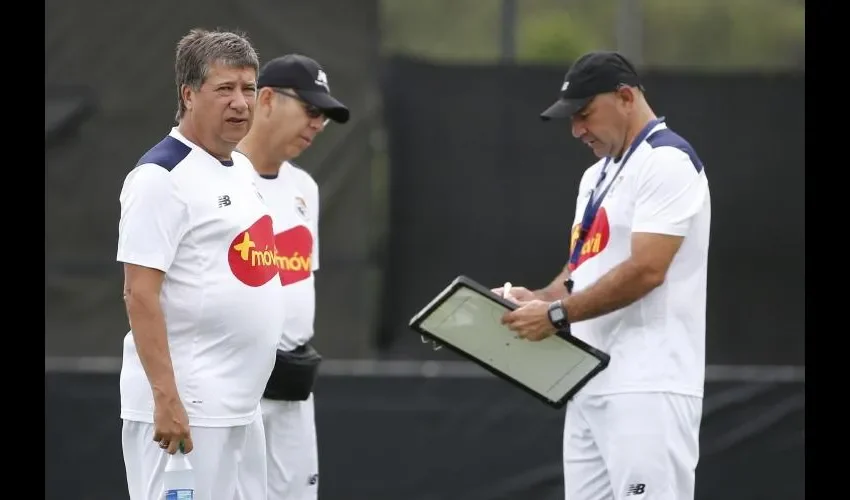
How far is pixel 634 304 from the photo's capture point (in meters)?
4.41

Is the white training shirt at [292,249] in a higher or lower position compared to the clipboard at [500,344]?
higher

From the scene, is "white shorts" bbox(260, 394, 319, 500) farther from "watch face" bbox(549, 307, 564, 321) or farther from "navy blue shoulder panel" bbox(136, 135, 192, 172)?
"navy blue shoulder panel" bbox(136, 135, 192, 172)

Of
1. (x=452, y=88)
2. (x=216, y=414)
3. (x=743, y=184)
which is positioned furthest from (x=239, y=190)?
(x=743, y=184)

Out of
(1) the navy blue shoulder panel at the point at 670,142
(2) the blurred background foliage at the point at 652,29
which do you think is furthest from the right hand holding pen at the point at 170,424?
(2) the blurred background foliage at the point at 652,29

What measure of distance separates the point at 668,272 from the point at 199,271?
1.62 m

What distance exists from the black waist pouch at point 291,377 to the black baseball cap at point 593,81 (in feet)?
4.35

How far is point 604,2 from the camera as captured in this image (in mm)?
9039

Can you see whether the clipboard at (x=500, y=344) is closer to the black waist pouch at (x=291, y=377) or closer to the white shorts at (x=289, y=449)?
the black waist pouch at (x=291, y=377)

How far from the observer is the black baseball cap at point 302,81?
5.02 m

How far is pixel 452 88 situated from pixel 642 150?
3069 millimetres

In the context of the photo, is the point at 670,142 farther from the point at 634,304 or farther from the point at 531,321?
the point at 531,321

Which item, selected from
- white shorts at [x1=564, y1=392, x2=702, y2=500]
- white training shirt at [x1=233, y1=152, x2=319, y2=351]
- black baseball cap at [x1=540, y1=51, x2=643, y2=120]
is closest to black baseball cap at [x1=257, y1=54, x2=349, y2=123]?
white training shirt at [x1=233, y1=152, x2=319, y2=351]

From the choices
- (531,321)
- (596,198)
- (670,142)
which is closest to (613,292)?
(531,321)

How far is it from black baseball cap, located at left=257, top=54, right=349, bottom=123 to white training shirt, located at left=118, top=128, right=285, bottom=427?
3.89 ft
